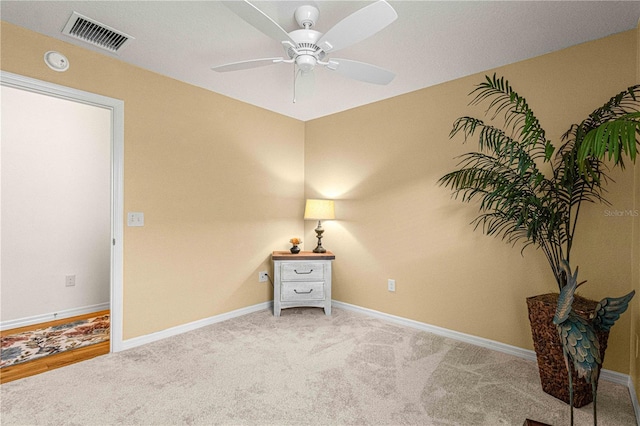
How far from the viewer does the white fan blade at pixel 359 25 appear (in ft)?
4.86

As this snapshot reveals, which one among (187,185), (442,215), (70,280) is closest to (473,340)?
(442,215)

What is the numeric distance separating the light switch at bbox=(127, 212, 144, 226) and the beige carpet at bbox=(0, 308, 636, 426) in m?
1.06

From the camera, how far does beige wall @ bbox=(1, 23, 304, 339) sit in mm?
2609

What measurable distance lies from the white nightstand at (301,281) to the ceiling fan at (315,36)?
1.89 meters

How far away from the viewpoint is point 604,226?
2.21m

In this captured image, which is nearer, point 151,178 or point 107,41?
point 107,41

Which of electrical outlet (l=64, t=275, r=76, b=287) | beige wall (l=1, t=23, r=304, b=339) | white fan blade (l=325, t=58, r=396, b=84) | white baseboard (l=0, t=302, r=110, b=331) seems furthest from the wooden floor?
white fan blade (l=325, t=58, r=396, b=84)

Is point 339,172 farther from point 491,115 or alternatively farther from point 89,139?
point 89,139

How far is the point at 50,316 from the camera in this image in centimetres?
343

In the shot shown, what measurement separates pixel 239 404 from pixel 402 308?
1931 mm

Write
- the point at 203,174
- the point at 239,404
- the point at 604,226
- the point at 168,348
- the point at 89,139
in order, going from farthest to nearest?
the point at 89,139 < the point at 203,174 < the point at 168,348 < the point at 604,226 < the point at 239,404

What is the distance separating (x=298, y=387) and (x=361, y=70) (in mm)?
2130

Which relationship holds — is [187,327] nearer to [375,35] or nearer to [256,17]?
[256,17]

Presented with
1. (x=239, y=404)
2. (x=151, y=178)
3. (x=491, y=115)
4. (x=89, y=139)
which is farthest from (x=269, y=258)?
(x=491, y=115)
